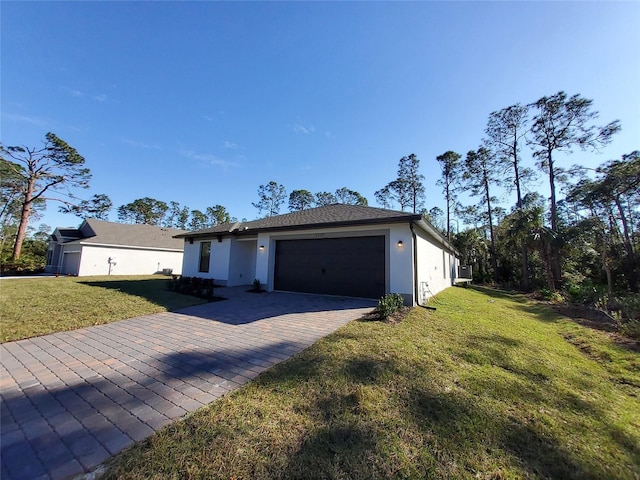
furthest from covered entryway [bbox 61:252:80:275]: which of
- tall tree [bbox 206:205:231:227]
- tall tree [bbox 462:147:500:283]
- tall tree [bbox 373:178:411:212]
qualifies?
tall tree [bbox 462:147:500:283]

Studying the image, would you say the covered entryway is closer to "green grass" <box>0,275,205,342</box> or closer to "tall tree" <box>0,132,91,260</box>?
"tall tree" <box>0,132,91,260</box>

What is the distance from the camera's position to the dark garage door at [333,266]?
28.7 feet

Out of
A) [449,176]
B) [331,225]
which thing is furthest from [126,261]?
[449,176]

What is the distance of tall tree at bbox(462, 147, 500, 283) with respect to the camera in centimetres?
2345

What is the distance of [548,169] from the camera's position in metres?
19.2

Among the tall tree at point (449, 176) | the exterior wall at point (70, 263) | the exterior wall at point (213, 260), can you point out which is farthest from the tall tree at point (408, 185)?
the exterior wall at point (70, 263)

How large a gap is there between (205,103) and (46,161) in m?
21.7

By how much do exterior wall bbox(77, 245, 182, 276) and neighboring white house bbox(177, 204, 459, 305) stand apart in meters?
12.8

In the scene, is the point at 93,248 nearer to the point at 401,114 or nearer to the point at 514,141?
the point at 401,114

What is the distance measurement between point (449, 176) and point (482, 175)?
308cm

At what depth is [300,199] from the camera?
35.6 meters

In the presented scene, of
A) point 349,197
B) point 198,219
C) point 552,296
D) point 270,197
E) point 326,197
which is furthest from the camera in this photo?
point 198,219

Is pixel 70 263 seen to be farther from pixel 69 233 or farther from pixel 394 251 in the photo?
pixel 394 251

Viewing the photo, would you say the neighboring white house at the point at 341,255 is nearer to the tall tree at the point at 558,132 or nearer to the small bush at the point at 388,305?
the small bush at the point at 388,305
